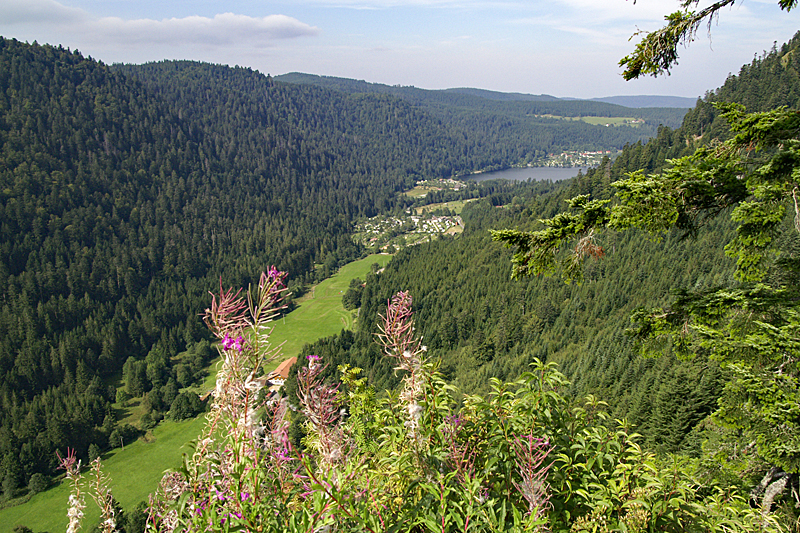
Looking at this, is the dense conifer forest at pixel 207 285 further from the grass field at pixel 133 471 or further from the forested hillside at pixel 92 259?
the grass field at pixel 133 471

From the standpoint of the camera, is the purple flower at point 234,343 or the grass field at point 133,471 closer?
the purple flower at point 234,343

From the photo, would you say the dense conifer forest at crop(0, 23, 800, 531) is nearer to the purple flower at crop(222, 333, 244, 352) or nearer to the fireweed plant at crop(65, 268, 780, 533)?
the purple flower at crop(222, 333, 244, 352)

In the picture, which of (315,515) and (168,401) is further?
(168,401)

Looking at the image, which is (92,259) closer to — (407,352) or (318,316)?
(318,316)

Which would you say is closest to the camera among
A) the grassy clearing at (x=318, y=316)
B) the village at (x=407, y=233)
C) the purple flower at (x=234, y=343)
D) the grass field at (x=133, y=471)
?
the purple flower at (x=234, y=343)

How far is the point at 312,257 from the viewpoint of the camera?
166 metres

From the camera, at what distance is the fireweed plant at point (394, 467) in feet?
10.9

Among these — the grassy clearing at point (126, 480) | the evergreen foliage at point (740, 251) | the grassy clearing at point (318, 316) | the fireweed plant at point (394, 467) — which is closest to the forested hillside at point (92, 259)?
the grassy clearing at point (126, 480)

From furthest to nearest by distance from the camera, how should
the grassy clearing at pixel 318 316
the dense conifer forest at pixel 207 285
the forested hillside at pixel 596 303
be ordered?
the grassy clearing at pixel 318 316
the dense conifer forest at pixel 207 285
the forested hillside at pixel 596 303

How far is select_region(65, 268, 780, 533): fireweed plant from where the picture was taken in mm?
3312

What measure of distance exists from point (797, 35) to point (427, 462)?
14443cm

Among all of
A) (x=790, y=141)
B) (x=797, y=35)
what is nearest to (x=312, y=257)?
Result: (x=797, y=35)

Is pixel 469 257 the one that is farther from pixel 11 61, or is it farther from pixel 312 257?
pixel 11 61

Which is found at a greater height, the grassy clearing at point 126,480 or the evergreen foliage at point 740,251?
the evergreen foliage at point 740,251
